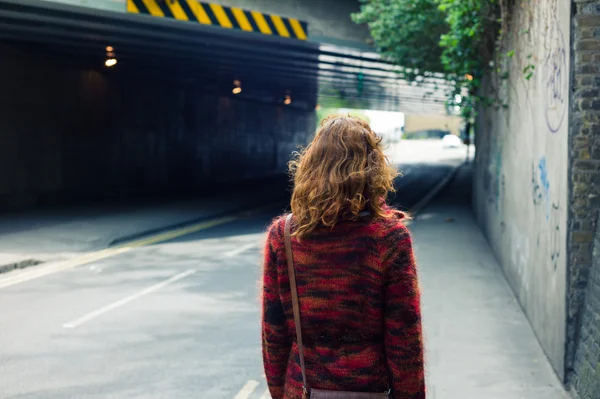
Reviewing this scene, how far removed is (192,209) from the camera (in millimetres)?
23406

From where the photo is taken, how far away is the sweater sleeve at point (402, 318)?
2820mm

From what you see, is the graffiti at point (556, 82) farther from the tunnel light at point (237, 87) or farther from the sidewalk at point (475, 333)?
the tunnel light at point (237, 87)

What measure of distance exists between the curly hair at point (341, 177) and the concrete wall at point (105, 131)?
1848cm

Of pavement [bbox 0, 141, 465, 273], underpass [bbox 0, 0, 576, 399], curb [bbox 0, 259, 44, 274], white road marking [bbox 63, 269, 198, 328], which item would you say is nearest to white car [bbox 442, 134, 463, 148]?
underpass [bbox 0, 0, 576, 399]

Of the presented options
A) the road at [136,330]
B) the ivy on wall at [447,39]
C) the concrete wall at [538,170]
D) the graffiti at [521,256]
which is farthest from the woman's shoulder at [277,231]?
the ivy on wall at [447,39]

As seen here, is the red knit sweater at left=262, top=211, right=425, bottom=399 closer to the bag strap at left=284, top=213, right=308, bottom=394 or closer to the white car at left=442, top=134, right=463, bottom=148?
the bag strap at left=284, top=213, right=308, bottom=394

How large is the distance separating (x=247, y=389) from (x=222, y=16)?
1204cm

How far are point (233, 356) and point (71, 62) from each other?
1707 cm

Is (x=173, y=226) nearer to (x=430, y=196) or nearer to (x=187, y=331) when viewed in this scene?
(x=187, y=331)

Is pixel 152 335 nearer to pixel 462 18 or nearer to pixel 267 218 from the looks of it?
pixel 462 18

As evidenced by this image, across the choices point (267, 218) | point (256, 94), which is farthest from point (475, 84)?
point (256, 94)

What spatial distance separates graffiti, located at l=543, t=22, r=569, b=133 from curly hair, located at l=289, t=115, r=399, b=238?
4078mm

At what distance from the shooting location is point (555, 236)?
7.07 metres

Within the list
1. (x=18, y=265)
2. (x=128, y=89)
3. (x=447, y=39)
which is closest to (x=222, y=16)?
(x=447, y=39)
